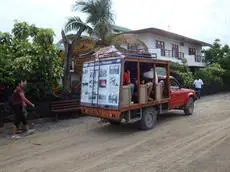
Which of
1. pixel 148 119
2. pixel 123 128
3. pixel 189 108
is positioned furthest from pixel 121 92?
pixel 189 108

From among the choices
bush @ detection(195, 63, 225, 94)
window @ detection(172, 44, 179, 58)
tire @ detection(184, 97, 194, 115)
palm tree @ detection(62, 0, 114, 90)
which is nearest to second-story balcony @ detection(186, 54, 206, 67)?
window @ detection(172, 44, 179, 58)

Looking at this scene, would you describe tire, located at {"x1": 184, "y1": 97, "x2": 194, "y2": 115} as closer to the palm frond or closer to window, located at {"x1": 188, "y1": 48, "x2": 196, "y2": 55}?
the palm frond

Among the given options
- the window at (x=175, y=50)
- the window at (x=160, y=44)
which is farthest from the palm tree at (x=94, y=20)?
the window at (x=175, y=50)

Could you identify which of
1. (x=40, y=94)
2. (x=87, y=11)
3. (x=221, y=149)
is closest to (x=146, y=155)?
(x=221, y=149)

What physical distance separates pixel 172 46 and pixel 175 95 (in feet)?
81.3

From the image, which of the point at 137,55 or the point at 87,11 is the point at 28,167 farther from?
the point at 87,11

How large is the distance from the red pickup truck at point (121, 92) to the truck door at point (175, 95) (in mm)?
230

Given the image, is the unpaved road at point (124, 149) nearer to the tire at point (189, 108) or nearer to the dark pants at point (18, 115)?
the dark pants at point (18, 115)

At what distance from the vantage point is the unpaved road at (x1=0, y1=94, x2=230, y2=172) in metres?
7.09

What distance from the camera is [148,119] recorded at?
1150 centimetres

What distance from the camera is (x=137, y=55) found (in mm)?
11453

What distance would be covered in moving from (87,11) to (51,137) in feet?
35.8

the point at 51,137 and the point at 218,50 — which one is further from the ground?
the point at 218,50

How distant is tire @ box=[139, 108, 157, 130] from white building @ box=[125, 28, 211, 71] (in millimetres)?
19485
